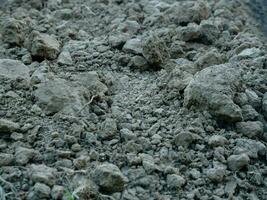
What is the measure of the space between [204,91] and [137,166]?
0.41m

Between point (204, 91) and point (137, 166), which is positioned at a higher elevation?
point (204, 91)

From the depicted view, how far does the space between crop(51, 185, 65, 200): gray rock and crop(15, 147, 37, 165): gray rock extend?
0.16 meters

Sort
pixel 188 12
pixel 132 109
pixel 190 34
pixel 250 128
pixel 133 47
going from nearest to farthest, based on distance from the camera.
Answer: pixel 250 128, pixel 132 109, pixel 133 47, pixel 190 34, pixel 188 12

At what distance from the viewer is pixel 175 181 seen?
68.5 inches

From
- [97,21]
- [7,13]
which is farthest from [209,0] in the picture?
[7,13]

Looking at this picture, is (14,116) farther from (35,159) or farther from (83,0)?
(83,0)

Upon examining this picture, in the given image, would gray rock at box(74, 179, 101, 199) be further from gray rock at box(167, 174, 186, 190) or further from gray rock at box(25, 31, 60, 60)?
gray rock at box(25, 31, 60, 60)

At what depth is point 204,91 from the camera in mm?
1996

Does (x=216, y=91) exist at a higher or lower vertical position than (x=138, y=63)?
higher

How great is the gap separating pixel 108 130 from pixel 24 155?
0.31 metres

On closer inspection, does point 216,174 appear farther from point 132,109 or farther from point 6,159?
point 6,159

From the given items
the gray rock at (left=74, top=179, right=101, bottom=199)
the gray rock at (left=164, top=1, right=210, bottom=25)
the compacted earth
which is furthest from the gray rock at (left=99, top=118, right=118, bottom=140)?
the gray rock at (left=164, top=1, right=210, bottom=25)

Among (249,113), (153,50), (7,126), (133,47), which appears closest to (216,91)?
(249,113)

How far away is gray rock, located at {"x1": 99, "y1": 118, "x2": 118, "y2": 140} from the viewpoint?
1885 mm
